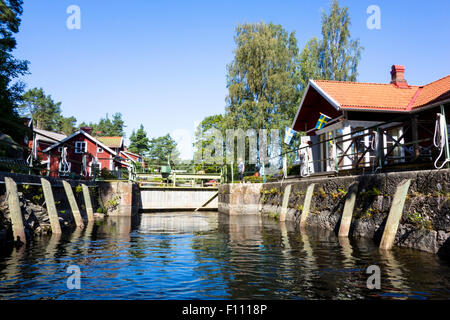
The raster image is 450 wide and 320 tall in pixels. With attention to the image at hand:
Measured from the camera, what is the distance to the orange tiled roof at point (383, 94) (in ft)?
46.6

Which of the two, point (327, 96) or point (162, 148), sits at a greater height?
point (162, 148)

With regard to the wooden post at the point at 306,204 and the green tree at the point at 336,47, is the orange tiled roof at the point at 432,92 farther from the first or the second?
the green tree at the point at 336,47

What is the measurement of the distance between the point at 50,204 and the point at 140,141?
74.9 metres

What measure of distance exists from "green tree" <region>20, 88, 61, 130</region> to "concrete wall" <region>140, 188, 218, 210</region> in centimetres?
7587

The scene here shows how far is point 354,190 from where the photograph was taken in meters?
8.43

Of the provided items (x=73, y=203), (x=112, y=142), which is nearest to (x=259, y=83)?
(x=73, y=203)

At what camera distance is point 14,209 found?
7555 millimetres

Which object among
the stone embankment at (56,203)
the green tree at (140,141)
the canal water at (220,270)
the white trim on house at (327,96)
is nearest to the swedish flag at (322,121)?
the white trim on house at (327,96)

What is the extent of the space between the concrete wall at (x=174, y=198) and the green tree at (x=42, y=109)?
7587cm

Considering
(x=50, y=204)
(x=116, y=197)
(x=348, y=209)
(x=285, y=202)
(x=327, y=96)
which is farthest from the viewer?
(x=116, y=197)

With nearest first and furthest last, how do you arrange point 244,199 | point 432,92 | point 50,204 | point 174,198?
point 50,204
point 432,92
point 244,199
point 174,198

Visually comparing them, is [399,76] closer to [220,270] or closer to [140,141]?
[220,270]

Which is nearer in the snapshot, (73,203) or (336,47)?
(73,203)

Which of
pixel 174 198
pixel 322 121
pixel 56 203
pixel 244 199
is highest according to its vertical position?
pixel 322 121
